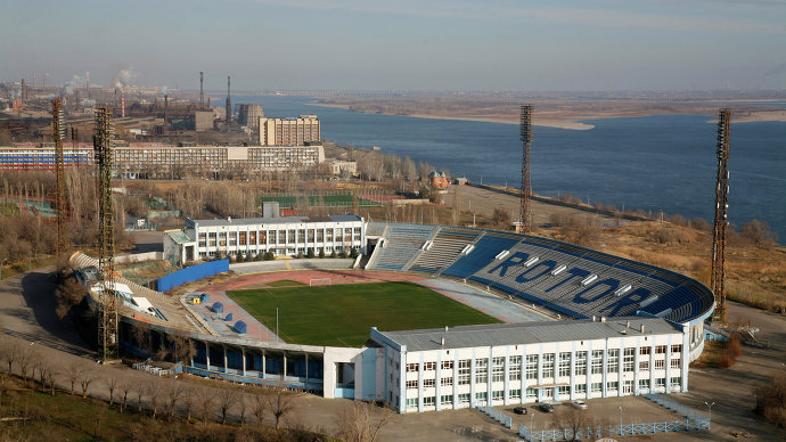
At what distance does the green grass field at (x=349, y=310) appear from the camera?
33312mm

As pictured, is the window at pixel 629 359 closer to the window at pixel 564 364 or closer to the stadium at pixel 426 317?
the stadium at pixel 426 317

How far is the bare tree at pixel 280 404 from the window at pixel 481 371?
190 inches

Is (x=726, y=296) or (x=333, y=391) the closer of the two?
(x=333, y=391)

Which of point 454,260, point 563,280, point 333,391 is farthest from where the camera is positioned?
point 454,260

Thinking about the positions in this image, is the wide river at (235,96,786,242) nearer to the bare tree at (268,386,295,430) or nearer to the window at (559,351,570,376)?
the window at (559,351,570,376)

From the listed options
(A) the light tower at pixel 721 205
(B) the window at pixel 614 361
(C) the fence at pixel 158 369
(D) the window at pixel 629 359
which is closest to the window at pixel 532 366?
(B) the window at pixel 614 361

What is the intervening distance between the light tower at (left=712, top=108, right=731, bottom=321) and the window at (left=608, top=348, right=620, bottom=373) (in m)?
9.57

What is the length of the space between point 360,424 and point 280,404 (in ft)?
13.5

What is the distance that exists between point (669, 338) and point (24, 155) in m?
65.2

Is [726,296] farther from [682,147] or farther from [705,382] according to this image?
[682,147]

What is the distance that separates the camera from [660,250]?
5050 centimetres

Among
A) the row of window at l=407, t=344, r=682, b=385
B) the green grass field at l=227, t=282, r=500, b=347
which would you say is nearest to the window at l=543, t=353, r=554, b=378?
the row of window at l=407, t=344, r=682, b=385

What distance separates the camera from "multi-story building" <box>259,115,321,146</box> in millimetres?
109812

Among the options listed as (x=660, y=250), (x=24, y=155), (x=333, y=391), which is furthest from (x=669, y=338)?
(x=24, y=155)
